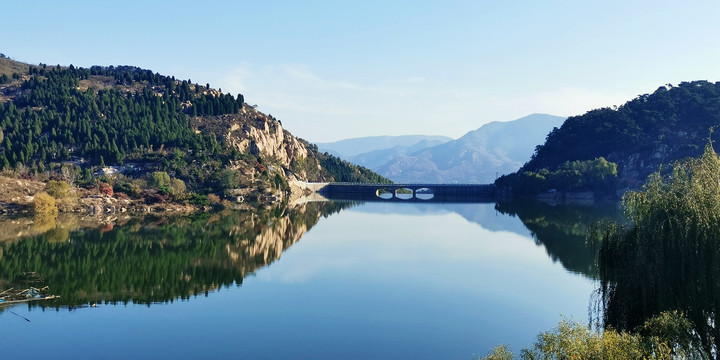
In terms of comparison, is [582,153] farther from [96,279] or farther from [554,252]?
[96,279]

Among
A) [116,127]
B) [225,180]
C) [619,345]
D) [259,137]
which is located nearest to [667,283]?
[619,345]

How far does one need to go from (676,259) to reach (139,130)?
12289 centimetres

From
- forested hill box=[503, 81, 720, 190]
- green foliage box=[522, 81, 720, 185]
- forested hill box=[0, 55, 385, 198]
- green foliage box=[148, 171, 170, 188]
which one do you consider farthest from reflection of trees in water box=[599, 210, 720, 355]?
green foliage box=[522, 81, 720, 185]

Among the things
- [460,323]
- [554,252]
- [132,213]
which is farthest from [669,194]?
[132,213]

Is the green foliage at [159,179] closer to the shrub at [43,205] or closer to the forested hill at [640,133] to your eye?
the shrub at [43,205]

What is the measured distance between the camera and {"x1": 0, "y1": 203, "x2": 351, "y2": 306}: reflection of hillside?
36.5 meters

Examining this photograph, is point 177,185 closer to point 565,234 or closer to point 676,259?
point 565,234

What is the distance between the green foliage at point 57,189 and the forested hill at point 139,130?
530 inches

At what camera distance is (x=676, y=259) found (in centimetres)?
1861

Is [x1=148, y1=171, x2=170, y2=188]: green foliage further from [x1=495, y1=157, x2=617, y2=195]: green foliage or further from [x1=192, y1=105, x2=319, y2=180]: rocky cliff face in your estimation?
[x1=495, y1=157, x2=617, y2=195]: green foliage

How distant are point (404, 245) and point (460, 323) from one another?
102 feet

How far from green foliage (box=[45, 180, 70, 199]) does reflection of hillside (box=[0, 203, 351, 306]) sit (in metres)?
18.8

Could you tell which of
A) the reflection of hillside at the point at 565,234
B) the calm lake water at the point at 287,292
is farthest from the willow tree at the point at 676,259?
the calm lake water at the point at 287,292

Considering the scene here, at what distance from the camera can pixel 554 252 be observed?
2032 inches
